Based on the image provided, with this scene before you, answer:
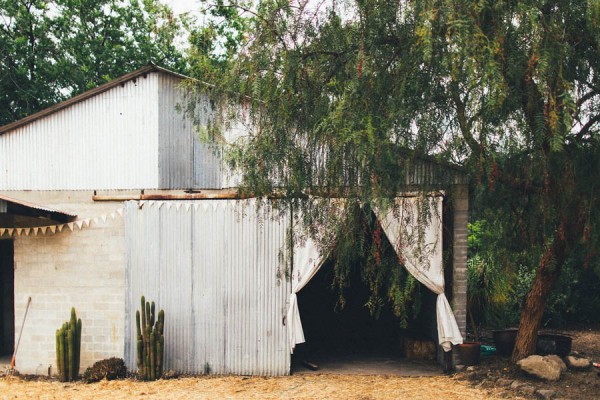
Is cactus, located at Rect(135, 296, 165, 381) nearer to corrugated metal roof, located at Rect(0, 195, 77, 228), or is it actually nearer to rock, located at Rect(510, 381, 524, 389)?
corrugated metal roof, located at Rect(0, 195, 77, 228)

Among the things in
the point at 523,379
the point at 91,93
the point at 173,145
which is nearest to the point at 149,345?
the point at 173,145

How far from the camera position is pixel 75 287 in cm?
895

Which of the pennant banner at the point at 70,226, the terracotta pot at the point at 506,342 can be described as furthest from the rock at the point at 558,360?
the pennant banner at the point at 70,226

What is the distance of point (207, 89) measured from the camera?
6809 mm

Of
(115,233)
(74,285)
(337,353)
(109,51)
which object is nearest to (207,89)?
(115,233)

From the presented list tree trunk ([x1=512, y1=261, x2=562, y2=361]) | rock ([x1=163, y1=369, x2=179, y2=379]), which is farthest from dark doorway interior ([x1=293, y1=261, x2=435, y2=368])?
rock ([x1=163, y1=369, x2=179, y2=379])

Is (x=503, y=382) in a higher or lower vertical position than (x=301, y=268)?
lower

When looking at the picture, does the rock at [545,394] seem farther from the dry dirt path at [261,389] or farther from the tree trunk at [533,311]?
the tree trunk at [533,311]

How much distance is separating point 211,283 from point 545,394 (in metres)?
4.35

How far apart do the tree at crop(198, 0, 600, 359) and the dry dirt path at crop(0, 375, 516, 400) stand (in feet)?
8.14

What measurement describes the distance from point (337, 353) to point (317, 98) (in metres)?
5.36

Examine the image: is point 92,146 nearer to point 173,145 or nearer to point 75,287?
point 173,145

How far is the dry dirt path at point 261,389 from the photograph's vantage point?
758 cm

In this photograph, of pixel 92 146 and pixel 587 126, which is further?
pixel 92 146
